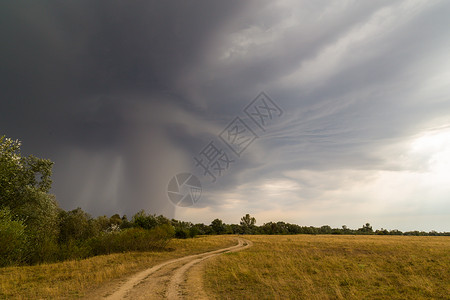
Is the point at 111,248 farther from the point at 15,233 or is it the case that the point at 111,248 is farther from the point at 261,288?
the point at 261,288

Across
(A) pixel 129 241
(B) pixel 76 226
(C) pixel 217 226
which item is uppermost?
(C) pixel 217 226

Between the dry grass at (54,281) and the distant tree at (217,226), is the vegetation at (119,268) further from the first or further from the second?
the distant tree at (217,226)

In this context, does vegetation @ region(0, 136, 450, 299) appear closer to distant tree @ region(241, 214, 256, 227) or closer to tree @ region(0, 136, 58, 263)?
tree @ region(0, 136, 58, 263)

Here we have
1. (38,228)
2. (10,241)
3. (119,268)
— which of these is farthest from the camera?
(38,228)

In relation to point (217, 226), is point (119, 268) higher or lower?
lower

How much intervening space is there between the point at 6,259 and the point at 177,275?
17.4 meters

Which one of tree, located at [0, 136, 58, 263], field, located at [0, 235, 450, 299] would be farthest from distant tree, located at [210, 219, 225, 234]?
field, located at [0, 235, 450, 299]

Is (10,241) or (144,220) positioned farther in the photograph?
(144,220)

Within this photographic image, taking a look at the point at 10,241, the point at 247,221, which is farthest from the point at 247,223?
the point at 10,241

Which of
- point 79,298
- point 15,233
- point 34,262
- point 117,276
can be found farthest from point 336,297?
point 34,262

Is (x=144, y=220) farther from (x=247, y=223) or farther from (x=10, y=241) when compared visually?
(x=247, y=223)

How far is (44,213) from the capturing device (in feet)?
94.0

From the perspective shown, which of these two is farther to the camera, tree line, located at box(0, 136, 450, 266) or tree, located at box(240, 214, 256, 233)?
tree, located at box(240, 214, 256, 233)

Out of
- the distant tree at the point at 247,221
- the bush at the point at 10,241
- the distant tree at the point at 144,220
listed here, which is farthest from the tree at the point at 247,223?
the bush at the point at 10,241
